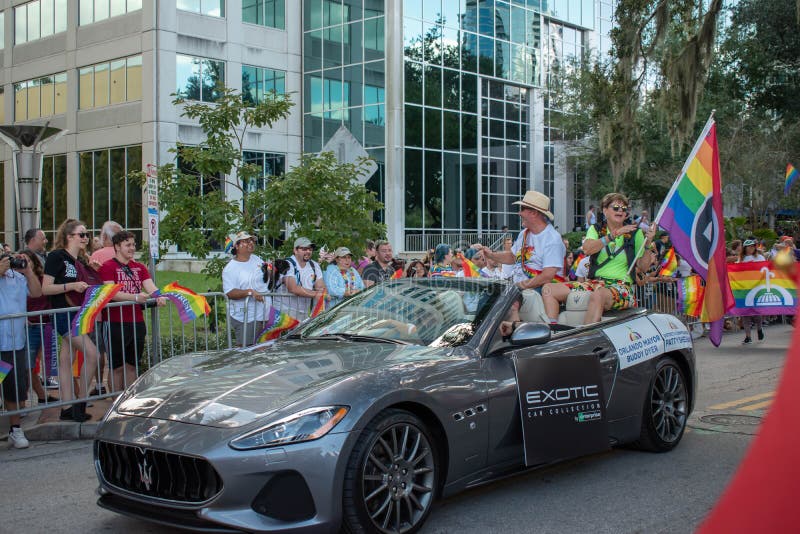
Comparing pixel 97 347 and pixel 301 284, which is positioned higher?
pixel 301 284

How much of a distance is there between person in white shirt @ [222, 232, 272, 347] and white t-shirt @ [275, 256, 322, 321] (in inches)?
11.2

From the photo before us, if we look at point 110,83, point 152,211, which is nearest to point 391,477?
point 152,211

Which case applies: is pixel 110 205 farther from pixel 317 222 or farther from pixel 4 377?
pixel 4 377

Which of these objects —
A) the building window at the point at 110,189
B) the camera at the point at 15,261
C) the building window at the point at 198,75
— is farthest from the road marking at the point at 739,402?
the building window at the point at 198,75

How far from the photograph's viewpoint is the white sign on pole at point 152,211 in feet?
31.3

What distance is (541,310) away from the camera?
622 centimetres

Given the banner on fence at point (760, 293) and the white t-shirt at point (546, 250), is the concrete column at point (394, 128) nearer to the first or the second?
the banner on fence at point (760, 293)

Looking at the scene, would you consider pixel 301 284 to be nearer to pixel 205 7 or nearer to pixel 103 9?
pixel 205 7

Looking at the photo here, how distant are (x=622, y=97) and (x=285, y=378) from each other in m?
13.3

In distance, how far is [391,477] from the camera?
15.0 feet

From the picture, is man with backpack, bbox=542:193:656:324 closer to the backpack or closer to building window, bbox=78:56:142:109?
the backpack

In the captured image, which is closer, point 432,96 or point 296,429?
point 296,429

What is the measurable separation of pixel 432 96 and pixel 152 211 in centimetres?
2497

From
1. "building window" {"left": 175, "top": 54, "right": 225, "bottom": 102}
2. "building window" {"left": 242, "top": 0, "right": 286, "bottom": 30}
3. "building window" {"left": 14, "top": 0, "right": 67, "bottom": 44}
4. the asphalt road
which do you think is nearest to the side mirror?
the asphalt road
